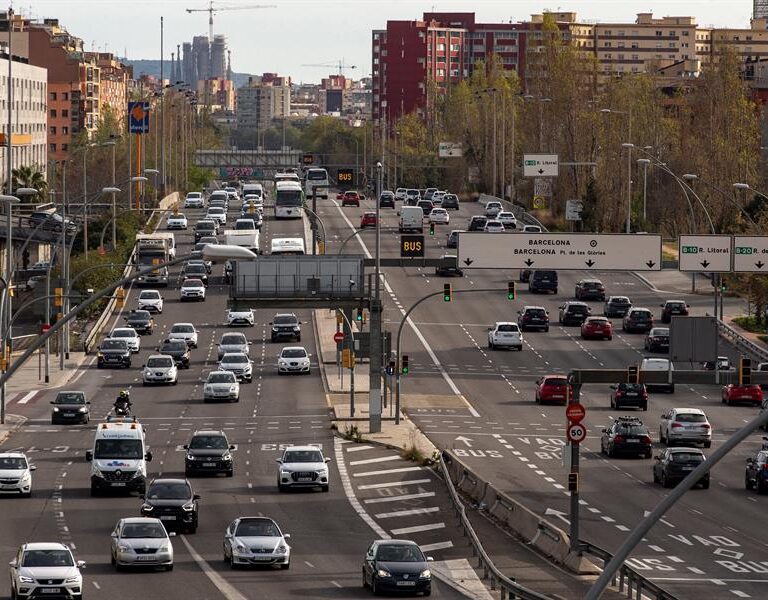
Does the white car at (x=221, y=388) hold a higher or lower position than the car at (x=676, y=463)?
lower

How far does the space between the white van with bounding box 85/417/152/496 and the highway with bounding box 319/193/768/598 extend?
10686mm

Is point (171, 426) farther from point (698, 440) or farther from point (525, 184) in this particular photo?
point (525, 184)

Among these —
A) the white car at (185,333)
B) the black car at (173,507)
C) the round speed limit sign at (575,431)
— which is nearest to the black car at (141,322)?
the white car at (185,333)

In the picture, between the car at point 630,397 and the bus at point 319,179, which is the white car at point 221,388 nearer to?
the car at point 630,397

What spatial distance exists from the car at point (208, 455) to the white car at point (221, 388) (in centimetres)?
1961

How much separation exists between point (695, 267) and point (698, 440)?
30.4 ft

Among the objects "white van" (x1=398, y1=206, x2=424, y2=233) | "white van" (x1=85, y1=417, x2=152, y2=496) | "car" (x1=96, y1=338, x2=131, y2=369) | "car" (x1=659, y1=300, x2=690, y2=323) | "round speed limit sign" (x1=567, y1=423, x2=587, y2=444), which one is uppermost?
"round speed limit sign" (x1=567, y1=423, x2=587, y2=444)

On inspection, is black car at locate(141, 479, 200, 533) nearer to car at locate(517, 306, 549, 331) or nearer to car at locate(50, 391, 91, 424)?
car at locate(50, 391, 91, 424)

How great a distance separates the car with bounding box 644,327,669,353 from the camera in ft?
293

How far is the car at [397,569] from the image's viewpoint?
36.4 meters

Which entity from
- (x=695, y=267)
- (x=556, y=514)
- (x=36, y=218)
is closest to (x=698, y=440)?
(x=695, y=267)

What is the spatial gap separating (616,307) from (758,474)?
49618mm

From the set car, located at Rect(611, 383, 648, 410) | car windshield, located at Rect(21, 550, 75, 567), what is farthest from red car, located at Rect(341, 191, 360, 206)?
car windshield, located at Rect(21, 550, 75, 567)

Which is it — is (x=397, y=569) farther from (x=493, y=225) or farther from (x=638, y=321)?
(x=493, y=225)
